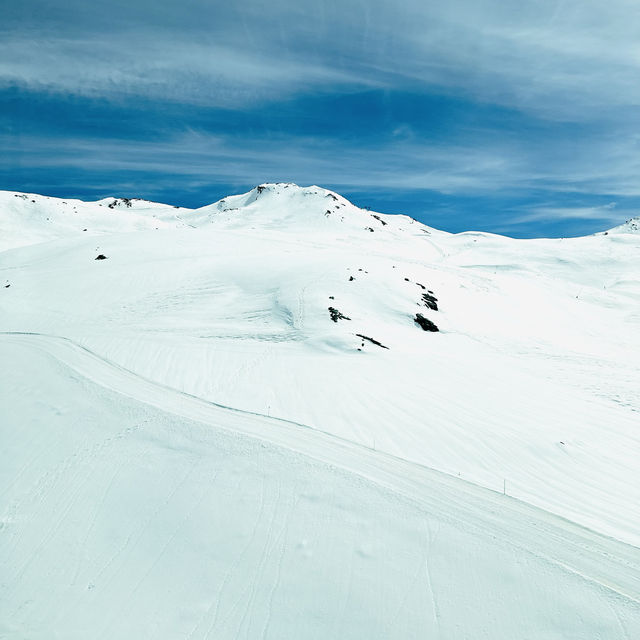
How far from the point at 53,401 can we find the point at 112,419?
88.4 inches

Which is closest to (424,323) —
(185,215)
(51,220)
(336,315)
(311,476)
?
(336,315)

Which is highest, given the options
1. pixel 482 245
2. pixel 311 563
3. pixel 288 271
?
pixel 482 245

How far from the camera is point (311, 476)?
7113 mm

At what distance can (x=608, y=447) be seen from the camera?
351 inches

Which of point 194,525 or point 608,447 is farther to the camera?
point 608,447

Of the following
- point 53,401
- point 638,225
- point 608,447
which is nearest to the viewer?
point 608,447

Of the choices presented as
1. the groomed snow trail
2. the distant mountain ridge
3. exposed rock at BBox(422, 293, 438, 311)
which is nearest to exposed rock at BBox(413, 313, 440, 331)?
exposed rock at BBox(422, 293, 438, 311)

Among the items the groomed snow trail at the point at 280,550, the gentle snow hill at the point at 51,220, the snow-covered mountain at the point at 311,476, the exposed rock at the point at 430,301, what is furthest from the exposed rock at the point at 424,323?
the gentle snow hill at the point at 51,220

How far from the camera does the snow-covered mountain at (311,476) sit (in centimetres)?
492

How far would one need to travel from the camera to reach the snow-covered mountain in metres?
4.92

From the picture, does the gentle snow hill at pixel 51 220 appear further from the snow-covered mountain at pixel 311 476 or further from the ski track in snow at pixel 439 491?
the ski track in snow at pixel 439 491

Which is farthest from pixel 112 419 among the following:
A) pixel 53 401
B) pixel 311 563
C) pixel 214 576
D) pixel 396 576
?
pixel 396 576

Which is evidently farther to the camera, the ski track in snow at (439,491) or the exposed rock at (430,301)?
the exposed rock at (430,301)

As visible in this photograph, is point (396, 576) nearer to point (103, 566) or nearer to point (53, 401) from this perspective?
point (103, 566)
